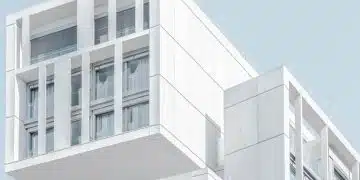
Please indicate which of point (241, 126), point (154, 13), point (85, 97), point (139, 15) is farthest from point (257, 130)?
point (85, 97)

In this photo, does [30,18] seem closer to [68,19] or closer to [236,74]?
[68,19]

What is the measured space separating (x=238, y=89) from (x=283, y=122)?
3.17 metres

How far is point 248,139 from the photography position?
58000mm

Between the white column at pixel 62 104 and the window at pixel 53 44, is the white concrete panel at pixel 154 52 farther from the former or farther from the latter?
the window at pixel 53 44

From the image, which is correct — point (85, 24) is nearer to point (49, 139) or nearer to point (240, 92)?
point (49, 139)

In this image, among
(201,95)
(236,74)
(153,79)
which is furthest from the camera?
(236,74)

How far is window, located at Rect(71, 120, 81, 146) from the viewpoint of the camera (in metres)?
57.0

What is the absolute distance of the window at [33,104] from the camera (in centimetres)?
5892

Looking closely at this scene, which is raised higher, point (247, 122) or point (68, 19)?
point (68, 19)

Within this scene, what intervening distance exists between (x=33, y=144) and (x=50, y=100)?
199cm

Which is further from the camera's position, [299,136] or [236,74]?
[236,74]

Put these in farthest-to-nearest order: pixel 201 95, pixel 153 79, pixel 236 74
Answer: pixel 236 74
pixel 201 95
pixel 153 79

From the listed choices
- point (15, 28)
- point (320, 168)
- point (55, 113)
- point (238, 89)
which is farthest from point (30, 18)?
point (320, 168)

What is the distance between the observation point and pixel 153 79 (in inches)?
2196
